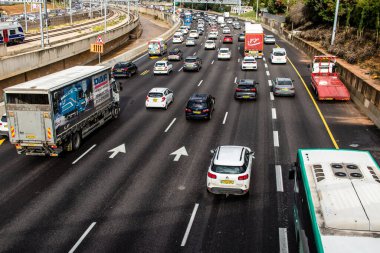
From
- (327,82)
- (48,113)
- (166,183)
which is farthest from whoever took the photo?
(327,82)

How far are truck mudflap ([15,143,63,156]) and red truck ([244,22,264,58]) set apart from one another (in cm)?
3949

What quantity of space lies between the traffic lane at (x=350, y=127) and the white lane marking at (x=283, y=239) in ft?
32.1

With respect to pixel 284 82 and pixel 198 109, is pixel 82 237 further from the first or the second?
pixel 284 82

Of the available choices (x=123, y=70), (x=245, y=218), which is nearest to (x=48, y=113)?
(x=245, y=218)

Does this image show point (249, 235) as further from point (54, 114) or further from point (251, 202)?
point (54, 114)

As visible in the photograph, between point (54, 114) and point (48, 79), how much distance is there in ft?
10.5

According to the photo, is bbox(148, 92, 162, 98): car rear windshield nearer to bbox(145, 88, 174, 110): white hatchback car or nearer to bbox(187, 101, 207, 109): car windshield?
bbox(145, 88, 174, 110): white hatchback car

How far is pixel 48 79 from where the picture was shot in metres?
22.9

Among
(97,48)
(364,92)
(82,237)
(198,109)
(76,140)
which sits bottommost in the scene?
(82,237)

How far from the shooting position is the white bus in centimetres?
856

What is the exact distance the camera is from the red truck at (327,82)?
34.0 metres

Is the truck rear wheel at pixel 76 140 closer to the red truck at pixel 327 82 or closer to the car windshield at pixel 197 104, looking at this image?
the car windshield at pixel 197 104

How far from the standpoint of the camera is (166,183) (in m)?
19.0

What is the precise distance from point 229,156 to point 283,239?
4.52m
